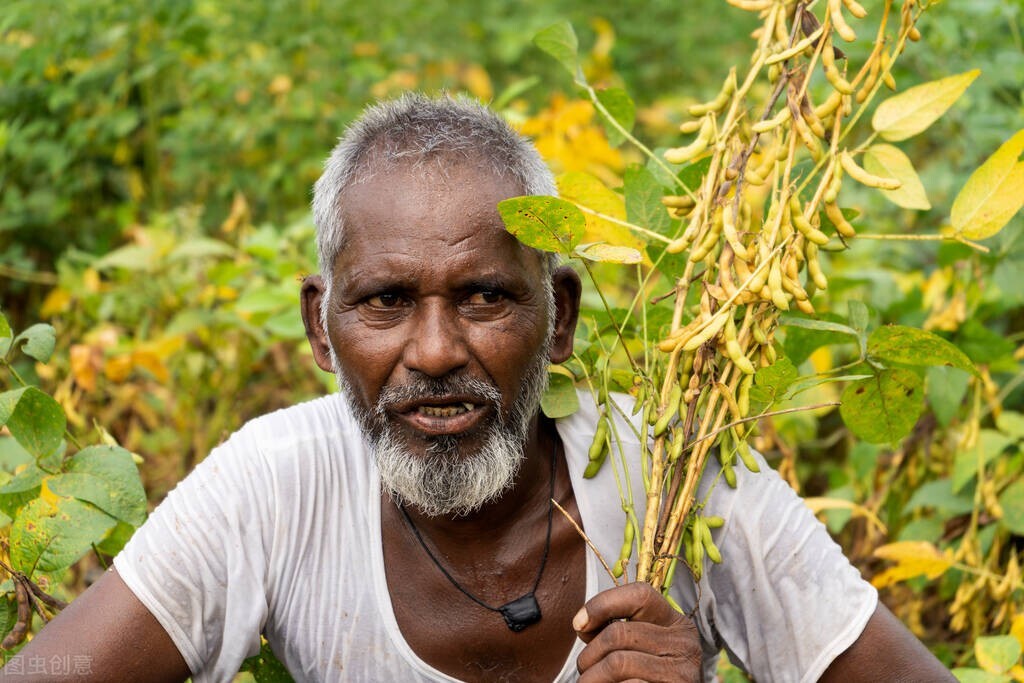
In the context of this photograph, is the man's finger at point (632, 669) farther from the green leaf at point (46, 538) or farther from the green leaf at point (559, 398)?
the green leaf at point (46, 538)

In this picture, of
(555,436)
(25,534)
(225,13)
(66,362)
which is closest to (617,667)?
(555,436)

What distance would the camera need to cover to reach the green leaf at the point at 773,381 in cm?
167

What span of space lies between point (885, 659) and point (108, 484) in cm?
140

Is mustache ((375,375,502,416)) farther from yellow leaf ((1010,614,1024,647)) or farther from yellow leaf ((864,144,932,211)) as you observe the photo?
yellow leaf ((1010,614,1024,647))

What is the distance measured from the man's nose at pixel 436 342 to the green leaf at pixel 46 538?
2.24ft

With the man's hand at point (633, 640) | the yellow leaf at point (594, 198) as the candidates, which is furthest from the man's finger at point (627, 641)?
the yellow leaf at point (594, 198)

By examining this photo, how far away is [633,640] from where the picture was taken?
1.56 m

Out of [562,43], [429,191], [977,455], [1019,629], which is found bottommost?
[1019,629]

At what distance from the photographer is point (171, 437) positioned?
354cm

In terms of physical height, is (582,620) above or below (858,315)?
below

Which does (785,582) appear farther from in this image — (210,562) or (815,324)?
(210,562)

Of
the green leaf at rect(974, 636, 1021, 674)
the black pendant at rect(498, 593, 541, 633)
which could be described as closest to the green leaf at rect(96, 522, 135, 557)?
the black pendant at rect(498, 593, 541, 633)

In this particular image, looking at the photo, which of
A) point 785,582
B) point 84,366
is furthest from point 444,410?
point 84,366

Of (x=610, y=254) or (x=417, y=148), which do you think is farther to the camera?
(x=417, y=148)
